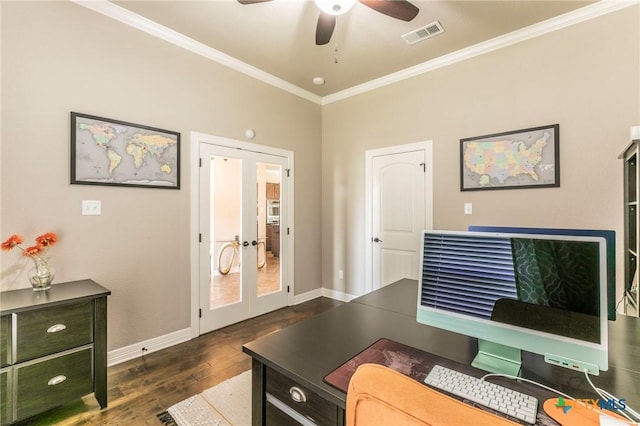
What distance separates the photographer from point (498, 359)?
1.02 metres

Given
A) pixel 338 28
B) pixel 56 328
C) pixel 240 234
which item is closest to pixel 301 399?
pixel 56 328

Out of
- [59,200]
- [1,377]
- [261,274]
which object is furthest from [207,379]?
[59,200]

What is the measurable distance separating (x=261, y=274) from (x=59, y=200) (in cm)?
214

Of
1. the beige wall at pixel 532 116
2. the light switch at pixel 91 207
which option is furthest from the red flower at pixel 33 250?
the beige wall at pixel 532 116

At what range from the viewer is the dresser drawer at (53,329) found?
169 cm

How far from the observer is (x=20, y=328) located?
1.68 meters

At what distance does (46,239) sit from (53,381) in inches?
36.6

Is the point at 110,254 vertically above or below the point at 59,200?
below

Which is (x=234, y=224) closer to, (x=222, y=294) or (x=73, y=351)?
(x=222, y=294)

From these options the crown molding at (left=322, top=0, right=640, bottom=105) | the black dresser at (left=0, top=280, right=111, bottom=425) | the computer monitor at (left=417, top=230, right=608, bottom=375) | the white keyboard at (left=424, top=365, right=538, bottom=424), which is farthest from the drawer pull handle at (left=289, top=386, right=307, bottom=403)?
the crown molding at (left=322, top=0, right=640, bottom=105)

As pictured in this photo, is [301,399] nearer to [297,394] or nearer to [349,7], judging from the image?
[297,394]

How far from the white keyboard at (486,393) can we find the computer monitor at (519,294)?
0.44 ft

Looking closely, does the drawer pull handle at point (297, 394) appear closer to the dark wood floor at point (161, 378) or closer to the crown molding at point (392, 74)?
the dark wood floor at point (161, 378)

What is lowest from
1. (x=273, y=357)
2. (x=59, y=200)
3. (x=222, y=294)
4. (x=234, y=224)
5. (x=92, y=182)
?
(x=222, y=294)
